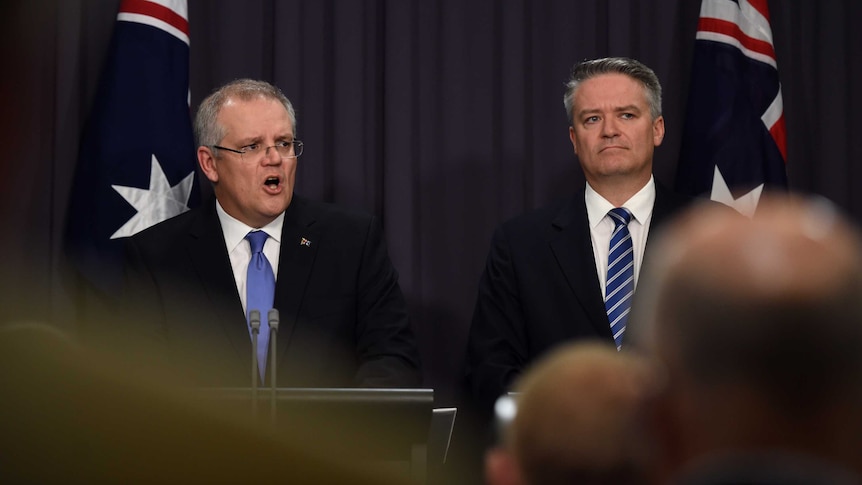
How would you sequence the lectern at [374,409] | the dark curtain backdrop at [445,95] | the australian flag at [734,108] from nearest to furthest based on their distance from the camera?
the lectern at [374,409] → the australian flag at [734,108] → the dark curtain backdrop at [445,95]

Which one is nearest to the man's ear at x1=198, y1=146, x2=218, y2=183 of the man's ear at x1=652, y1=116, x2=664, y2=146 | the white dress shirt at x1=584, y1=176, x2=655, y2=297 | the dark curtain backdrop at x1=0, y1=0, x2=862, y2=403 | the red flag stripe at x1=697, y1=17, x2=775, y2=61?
the dark curtain backdrop at x1=0, y1=0, x2=862, y2=403

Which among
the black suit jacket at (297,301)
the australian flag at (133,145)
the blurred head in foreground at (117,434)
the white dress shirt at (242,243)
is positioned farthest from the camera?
the australian flag at (133,145)

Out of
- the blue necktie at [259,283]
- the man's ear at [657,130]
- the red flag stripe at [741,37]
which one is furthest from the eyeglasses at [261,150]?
the red flag stripe at [741,37]

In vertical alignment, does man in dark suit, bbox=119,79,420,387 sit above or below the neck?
below

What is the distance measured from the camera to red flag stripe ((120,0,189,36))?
4.11 metres

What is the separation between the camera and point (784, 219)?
1.11 ft

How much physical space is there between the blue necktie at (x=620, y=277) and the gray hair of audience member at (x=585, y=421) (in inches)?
125

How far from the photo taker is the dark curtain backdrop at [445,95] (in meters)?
4.36

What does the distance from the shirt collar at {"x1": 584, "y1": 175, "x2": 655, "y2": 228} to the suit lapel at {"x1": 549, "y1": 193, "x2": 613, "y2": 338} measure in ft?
0.11

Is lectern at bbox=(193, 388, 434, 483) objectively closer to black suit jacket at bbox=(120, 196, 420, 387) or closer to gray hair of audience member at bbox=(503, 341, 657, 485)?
black suit jacket at bbox=(120, 196, 420, 387)

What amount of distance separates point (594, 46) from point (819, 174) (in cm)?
109

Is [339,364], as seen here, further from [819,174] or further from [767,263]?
[767,263]

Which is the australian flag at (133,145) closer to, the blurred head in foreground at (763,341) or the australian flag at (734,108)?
the australian flag at (734,108)

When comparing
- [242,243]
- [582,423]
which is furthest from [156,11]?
[582,423]
